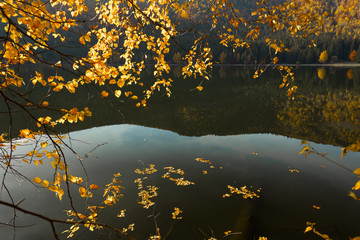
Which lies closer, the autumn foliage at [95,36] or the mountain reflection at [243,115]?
the autumn foliage at [95,36]

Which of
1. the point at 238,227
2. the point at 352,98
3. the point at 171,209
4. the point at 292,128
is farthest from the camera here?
the point at 352,98

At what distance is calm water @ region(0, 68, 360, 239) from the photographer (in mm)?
9367

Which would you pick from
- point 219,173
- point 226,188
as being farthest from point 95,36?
point 219,173

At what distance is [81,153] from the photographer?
54.7 ft

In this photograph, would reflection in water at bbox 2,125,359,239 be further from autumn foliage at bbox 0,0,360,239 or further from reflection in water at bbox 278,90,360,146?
reflection in water at bbox 278,90,360,146

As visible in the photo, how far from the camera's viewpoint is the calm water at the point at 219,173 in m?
9.37

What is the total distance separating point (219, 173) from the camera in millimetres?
13688

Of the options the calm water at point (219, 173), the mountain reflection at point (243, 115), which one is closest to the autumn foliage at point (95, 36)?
the calm water at point (219, 173)

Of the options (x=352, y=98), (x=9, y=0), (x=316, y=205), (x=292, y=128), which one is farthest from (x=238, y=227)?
(x=352, y=98)

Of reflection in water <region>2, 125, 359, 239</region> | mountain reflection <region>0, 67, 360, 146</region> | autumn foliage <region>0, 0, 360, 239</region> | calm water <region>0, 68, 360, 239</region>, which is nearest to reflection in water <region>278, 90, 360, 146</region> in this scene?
mountain reflection <region>0, 67, 360, 146</region>

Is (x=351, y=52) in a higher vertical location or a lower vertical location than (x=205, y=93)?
higher

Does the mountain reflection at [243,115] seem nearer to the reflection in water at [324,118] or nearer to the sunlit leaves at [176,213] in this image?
the reflection in water at [324,118]

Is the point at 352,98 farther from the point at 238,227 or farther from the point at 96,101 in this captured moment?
the point at 96,101

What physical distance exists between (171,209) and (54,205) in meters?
5.76
